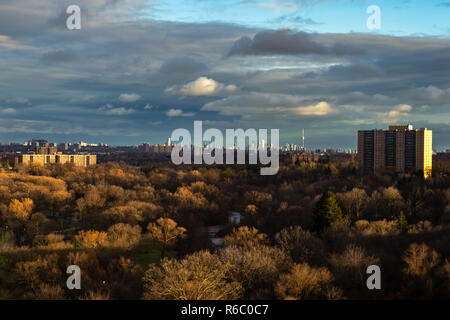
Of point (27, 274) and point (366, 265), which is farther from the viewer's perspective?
point (27, 274)

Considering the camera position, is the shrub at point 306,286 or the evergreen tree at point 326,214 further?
the evergreen tree at point 326,214

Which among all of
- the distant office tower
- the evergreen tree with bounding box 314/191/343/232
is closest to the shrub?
the evergreen tree with bounding box 314/191/343/232

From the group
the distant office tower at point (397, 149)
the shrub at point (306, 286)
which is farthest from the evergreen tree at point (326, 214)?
the distant office tower at point (397, 149)

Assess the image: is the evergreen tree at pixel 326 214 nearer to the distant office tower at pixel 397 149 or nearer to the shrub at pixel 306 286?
the shrub at pixel 306 286

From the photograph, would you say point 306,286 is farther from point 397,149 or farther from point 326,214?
point 397,149
